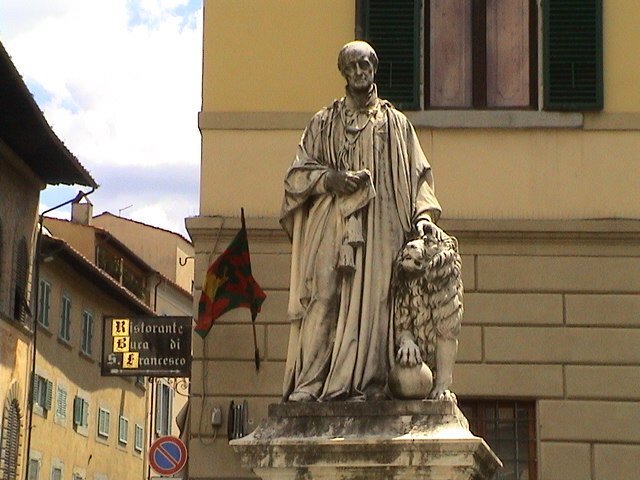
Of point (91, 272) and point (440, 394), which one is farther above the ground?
point (91, 272)

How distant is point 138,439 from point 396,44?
34.7 meters

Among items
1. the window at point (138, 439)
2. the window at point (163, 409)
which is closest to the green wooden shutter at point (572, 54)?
the window at point (138, 439)

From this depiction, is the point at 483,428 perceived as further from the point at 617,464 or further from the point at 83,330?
the point at 83,330

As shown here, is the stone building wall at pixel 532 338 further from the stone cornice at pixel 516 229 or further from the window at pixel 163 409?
the window at pixel 163 409

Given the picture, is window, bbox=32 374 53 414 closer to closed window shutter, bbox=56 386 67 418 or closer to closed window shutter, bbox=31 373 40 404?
closed window shutter, bbox=31 373 40 404

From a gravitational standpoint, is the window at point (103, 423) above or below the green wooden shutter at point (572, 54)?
below

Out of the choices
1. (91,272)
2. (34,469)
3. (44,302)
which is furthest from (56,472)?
(91,272)

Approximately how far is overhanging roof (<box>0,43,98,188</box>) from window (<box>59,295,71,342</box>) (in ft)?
16.1

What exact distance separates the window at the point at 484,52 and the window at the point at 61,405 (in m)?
24.2

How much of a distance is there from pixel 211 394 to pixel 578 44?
4.90 m

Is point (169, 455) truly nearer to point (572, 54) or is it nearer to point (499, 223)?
point (499, 223)

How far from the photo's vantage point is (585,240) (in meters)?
16.6

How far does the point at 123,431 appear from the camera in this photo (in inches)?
1900

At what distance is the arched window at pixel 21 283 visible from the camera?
34.3 metres
